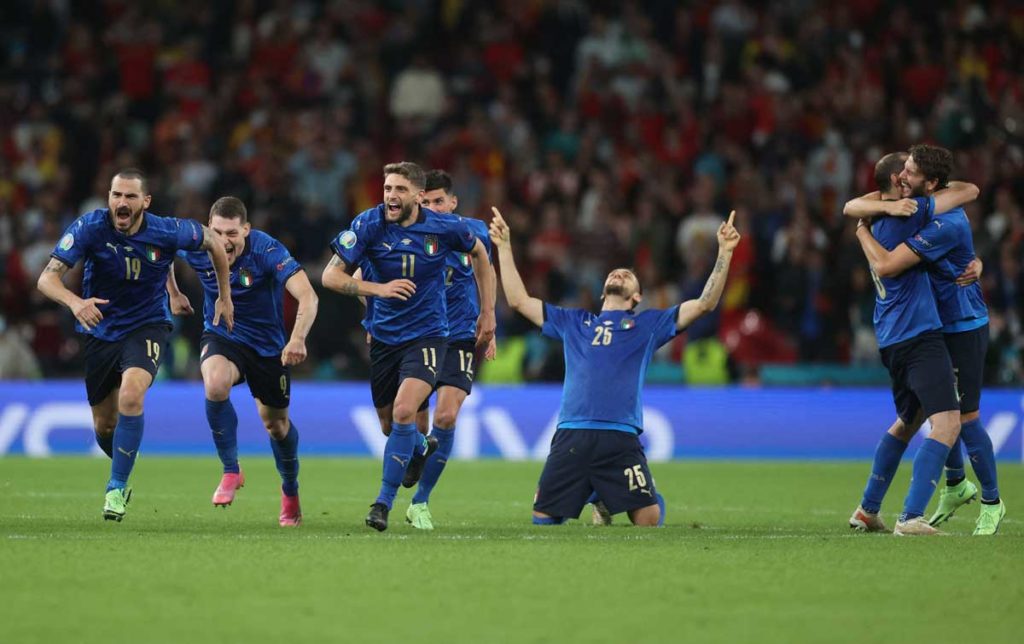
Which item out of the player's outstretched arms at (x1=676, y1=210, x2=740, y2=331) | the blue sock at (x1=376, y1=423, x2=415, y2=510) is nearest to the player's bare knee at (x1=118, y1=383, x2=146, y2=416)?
the blue sock at (x1=376, y1=423, x2=415, y2=510)

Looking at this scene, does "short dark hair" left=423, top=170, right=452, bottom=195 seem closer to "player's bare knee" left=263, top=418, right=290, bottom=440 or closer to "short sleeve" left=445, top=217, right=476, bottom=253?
"short sleeve" left=445, top=217, right=476, bottom=253

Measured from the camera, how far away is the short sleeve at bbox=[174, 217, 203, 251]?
34.3 feet

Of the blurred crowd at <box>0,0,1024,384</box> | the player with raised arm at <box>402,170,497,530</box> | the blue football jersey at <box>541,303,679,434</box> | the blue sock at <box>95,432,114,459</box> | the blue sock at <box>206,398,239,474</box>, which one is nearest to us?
the blue football jersey at <box>541,303,679,434</box>

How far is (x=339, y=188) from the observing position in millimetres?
21281

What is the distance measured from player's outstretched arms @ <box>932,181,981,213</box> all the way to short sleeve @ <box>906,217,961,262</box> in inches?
4.6

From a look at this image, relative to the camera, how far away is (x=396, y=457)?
9.95m

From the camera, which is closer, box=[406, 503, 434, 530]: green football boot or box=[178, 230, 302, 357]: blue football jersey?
box=[406, 503, 434, 530]: green football boot

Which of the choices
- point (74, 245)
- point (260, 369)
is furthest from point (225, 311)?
point (74, 245)

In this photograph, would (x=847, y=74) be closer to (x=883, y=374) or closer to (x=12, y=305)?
(x=883, y=374)

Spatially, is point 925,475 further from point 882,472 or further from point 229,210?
point 229,210

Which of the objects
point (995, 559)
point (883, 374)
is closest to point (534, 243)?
point (883, 374)

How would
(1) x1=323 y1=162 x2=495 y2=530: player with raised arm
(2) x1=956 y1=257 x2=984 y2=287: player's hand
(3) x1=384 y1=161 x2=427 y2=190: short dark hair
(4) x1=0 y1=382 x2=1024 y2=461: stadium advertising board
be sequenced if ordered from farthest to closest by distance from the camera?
1. (4) x1=0 y1=382 x2=1024 y2=461: stadium advertising board
2. (3) x1=384 y1=161 x2=427 y2=190: short dark hair
3. (1) x1=323 y1=162 x2=495 y2=530: player with raised arm
4. (2) x1=956 y1=257 x2=984 y2=287: player's hand

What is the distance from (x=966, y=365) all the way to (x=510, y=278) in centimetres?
293

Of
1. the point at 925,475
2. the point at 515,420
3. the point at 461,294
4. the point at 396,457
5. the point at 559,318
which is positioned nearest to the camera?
the point at 925,475
